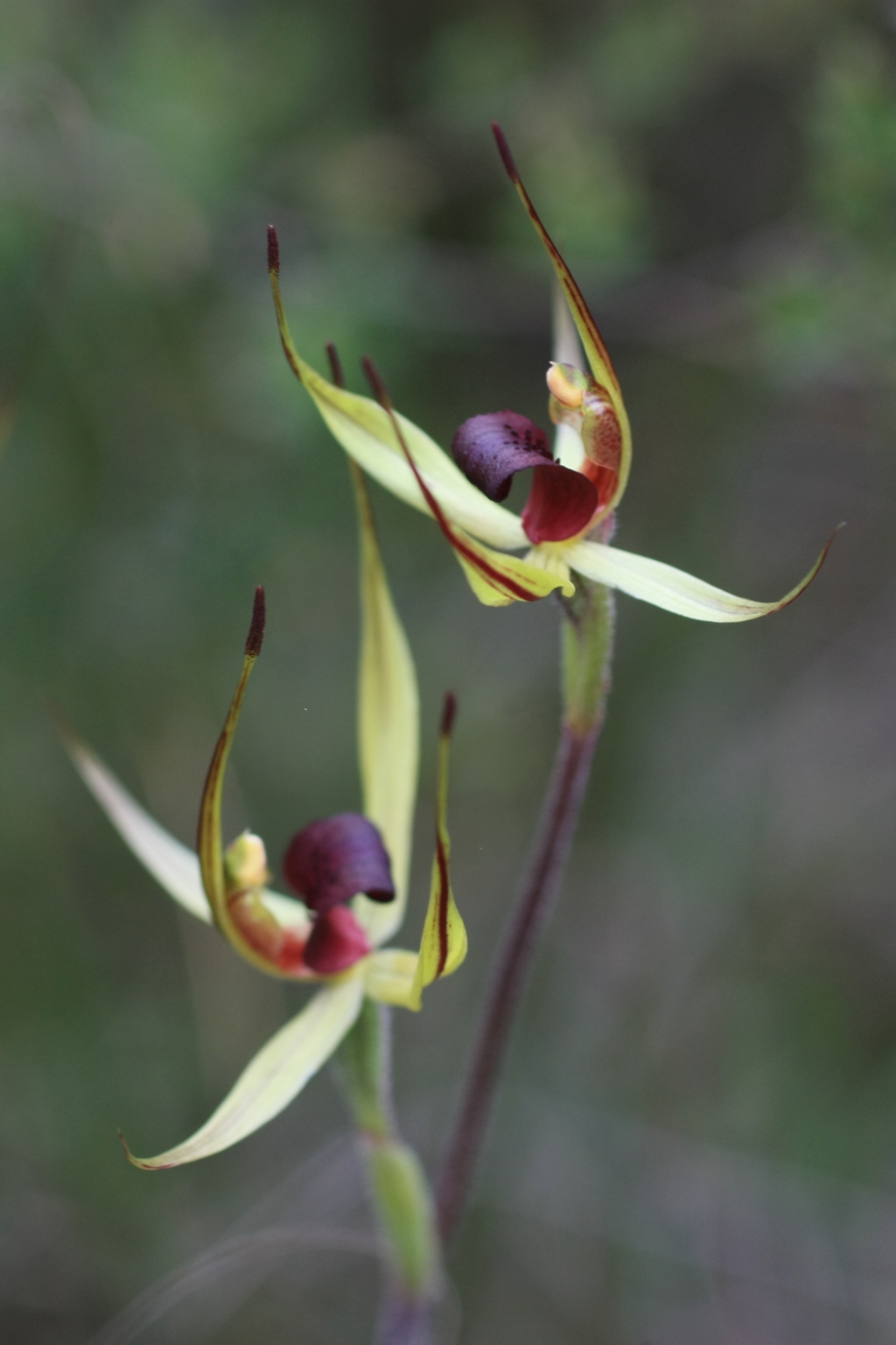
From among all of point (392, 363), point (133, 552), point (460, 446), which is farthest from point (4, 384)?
point (460, 446)

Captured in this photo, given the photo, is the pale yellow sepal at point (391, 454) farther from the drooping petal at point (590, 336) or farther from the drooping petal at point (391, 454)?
the drooping petal at point (590, 336)

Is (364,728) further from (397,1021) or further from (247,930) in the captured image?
(397,1021)

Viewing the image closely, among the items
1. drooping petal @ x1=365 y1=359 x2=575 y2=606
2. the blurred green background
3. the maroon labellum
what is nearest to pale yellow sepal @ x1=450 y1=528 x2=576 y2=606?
drooping petal @ x1=365 y1=359 x2=575 y2=606

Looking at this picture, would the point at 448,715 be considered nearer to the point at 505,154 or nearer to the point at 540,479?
the point at 540,479

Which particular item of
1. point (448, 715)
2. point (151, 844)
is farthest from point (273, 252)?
point (151, 844)

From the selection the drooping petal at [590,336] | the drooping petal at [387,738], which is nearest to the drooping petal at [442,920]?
the drooping petal at [387,738]
